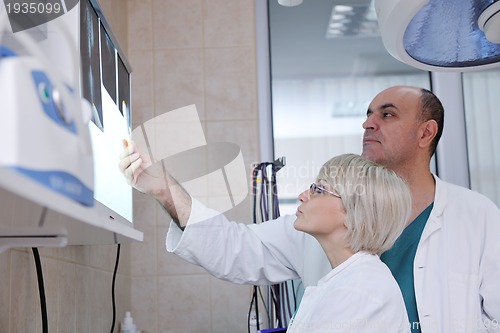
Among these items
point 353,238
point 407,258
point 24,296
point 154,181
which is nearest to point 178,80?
point 154,181

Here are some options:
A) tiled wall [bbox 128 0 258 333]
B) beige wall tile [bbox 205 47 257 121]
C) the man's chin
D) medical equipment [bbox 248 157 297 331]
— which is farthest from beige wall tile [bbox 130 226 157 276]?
the man's chin

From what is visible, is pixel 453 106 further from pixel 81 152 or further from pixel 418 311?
pixel 81 152

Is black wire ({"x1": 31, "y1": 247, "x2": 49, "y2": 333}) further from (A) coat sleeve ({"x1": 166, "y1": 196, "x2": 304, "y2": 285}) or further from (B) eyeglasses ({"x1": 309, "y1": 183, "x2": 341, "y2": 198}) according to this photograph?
(B) eyeglasses ({"x1": 309, "y1": 183, "x2": 341, "y2": 198})

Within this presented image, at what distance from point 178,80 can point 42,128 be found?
214 cm

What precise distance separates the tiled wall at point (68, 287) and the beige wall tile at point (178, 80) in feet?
0.79

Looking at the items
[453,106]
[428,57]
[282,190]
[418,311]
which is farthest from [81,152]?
[453,106]

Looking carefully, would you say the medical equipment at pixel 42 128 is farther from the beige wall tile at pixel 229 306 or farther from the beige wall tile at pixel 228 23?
the beige wall tile at pixel 228 23

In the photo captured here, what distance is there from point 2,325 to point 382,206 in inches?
36.1

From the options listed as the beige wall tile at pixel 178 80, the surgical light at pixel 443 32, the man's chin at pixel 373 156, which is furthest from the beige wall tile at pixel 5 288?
the beige wall tile at pixel 178 80

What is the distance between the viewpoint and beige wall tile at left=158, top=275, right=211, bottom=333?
2543mm

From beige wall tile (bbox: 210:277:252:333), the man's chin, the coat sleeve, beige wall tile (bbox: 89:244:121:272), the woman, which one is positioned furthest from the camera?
beige wall tile (bbox: 210:277:252:333)

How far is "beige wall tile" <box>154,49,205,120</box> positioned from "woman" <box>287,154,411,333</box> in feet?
3.76

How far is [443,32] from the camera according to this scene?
1285 mm

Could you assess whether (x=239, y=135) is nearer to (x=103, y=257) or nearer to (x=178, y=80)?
(x=178, y=80)
